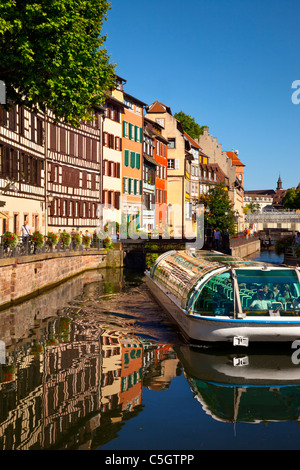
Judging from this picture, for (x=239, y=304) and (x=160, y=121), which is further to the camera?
(x=160, y=121)

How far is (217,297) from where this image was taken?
15.1 metres

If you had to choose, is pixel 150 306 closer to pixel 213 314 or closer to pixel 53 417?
pixel 213 314

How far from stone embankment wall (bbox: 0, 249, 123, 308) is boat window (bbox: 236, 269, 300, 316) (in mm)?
9405

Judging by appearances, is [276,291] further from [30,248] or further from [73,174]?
[73,174]

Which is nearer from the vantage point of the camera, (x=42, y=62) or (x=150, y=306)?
(x=42, y=62)

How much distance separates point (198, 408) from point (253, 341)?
3.66 meters

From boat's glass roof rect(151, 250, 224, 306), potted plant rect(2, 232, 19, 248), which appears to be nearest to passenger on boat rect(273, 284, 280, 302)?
boat's glass roof rect(151, 250, 224, 306)

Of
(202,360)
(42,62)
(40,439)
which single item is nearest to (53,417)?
(40,439)

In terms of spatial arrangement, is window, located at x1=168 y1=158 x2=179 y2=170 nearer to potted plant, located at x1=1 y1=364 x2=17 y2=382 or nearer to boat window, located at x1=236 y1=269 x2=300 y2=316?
boat window, located at x1=236 y1=269 x2=300 y2=316

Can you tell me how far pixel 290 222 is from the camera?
134 metres

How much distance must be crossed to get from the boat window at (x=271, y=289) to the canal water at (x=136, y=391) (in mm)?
1067

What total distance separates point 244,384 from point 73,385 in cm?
318

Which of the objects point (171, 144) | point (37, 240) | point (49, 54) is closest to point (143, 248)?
point (37, 240)

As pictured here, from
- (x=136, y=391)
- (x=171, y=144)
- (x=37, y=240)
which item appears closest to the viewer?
(x=136, y=391)
